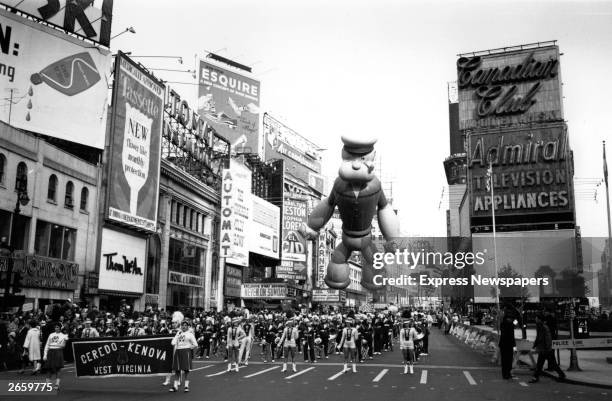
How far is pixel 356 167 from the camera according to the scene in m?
16.8

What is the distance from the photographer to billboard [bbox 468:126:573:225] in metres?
50.6

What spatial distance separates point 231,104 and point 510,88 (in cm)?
4836

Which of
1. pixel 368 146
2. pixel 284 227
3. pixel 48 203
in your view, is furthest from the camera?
pixel 284 227

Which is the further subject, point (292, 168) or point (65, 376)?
point (292, 168)

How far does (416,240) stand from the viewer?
1745 centimetres

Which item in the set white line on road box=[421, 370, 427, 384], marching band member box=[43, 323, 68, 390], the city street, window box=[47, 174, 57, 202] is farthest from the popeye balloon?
window box=[47, 174, 57, 202]

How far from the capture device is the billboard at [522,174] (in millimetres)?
50594

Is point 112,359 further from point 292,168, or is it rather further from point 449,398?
point 292,168

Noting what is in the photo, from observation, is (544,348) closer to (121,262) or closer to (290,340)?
(290,340)

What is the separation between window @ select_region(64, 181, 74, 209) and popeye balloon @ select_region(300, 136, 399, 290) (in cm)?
1919

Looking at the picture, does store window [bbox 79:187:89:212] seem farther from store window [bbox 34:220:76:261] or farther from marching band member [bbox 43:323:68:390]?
marching band member [bbox 43:323:68:390]

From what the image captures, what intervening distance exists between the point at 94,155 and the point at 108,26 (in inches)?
341

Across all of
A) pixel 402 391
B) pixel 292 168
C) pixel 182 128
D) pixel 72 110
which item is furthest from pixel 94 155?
pixel 292 168

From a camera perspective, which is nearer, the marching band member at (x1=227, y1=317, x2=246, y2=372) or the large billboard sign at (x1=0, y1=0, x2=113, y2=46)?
the marching band member at (x1=227, y1=317, x2=246, y2=372)
